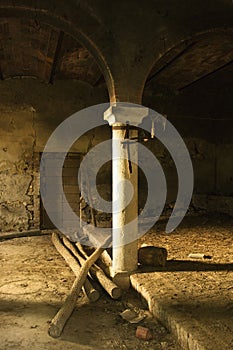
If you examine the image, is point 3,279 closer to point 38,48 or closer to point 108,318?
point 108,318

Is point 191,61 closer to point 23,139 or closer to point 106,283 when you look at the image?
point 23,139

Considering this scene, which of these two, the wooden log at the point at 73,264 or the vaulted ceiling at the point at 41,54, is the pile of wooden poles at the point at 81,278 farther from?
the vaulted ceiling at the point at 41,54

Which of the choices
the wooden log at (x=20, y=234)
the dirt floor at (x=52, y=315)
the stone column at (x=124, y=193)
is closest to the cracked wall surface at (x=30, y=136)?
the wooden log at (x=20, y=234)

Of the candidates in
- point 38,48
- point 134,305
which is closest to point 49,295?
point 134,305

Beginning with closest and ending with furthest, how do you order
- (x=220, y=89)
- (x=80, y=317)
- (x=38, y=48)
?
(x=80, y=317), (x=38, y=48), (x=220, y=89)

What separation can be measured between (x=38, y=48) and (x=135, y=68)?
2.61 meters

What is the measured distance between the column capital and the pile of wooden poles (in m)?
2.04

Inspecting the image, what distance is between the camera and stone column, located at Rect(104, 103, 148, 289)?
4293 mm

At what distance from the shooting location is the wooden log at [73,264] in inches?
164

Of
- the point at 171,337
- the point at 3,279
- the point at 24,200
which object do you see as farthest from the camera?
the point at 24,200

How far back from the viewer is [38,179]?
8320mm

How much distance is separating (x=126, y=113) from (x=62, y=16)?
54.3 inches

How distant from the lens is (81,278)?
4359mm

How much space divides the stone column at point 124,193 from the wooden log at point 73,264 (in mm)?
336
